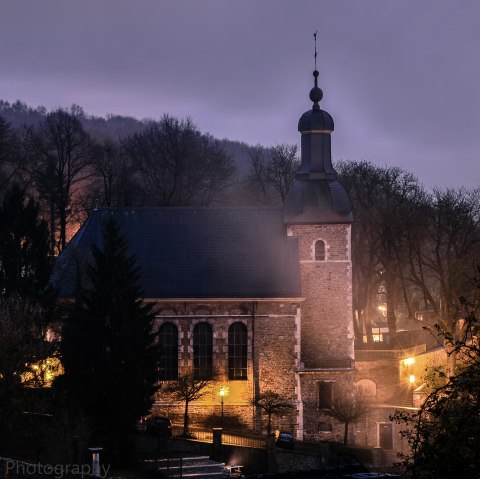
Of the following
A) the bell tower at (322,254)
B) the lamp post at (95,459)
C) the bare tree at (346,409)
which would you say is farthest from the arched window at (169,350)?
the lamp post at (95,459)

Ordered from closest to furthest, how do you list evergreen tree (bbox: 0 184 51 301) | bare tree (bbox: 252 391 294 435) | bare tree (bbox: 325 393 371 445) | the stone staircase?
the stone staircase
evergreen tree (bbox: 0 184 51 301)
bare tree (bbox: 325 393 371 445)
bare tree (bbox: 252 391 294 435)

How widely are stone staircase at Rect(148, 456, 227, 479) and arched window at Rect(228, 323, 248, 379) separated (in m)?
8.78

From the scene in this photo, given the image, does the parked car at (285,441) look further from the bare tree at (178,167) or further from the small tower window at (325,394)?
the bare tree at (178,167)

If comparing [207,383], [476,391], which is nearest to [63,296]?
[207,383]

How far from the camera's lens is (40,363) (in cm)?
3784

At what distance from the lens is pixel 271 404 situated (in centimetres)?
4644

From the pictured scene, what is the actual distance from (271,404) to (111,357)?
440 inches

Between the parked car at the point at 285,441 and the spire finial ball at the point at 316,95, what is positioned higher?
the spire finial ball at the point at 316,95

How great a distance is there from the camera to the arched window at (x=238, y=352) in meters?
47.8

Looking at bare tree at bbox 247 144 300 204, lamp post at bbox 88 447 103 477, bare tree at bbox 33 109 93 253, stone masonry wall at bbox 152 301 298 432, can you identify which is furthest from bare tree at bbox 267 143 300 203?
A: lamp post at bbox 88 447 103 477

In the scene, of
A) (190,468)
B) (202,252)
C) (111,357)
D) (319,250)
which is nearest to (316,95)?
(319,250)

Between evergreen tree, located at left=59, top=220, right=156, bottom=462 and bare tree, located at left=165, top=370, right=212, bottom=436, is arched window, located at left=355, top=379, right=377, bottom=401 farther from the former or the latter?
evergreen tree, located at left=59, top=220, right=156, bottom=462

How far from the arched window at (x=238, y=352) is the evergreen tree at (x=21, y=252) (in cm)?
1053

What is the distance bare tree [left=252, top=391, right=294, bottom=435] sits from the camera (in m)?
46.4
